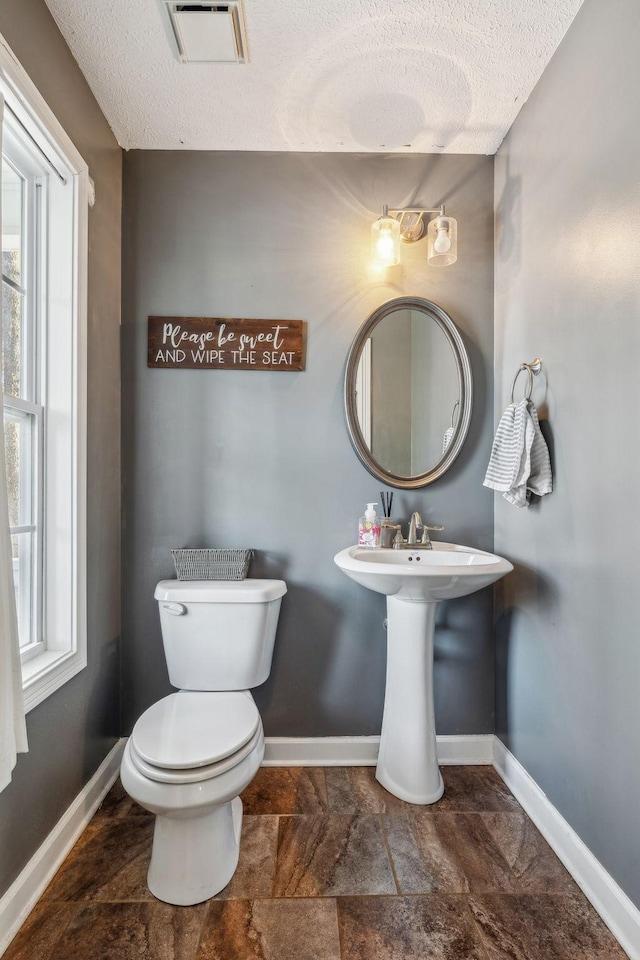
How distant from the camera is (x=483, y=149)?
1.88m

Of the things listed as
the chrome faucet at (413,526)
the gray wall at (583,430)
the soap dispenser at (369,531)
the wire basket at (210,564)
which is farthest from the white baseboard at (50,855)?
the gray wall at (583,430)

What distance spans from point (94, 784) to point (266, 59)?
2.36m

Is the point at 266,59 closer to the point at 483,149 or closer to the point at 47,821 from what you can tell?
the point at 483,149

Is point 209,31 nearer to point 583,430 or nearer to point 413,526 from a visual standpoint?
point 583,430

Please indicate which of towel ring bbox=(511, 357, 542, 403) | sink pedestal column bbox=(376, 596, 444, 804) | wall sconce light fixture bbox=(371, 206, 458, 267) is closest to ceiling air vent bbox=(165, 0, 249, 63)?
wall sconce light fixture bbox=(371, 206, 458, 267)

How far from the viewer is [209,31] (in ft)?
4.45

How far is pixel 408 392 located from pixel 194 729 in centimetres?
134

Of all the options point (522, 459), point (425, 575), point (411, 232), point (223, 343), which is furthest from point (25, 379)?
point (522, 459)

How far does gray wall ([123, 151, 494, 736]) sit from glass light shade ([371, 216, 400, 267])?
120mm

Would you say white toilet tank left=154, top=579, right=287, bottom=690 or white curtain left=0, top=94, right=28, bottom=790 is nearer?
white curtain left=0, top=94, right=28, bottom=790

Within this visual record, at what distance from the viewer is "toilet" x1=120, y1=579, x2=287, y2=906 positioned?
1192 millimetres

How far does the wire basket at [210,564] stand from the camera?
5.81 ft

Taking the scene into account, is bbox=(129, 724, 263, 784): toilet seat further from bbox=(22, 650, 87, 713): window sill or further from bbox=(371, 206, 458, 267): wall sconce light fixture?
bbox=(371, 206, 458, 267): wall sconce light fixture

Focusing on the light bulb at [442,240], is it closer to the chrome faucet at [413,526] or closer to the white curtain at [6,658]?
the chrome faucet at [413,526]
